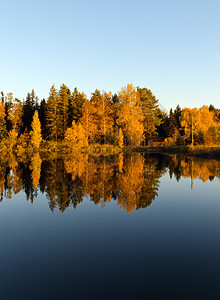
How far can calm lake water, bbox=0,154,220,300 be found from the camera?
15.9ft

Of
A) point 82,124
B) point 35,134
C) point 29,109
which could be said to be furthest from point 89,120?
point 29,109

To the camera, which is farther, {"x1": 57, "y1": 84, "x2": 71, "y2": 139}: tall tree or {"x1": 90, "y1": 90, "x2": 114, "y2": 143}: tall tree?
{"x1": 57, "y1": 84, "x2": 71, "y2": 139}: tall tree

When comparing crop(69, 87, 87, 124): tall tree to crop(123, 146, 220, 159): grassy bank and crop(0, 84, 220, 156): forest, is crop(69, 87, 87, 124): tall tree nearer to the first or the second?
crop(0, 84, 220, 156): forest

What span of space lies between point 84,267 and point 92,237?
6.13ft

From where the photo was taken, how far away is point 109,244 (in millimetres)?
6926

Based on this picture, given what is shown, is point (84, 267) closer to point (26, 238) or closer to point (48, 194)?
point (26, 238)

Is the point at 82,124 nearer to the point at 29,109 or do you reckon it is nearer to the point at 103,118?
the point at 103,118

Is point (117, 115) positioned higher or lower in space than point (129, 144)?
higher

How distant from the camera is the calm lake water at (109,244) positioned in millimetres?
4832

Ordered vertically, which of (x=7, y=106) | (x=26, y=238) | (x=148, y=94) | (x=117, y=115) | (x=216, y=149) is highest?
(x=148, y=94)

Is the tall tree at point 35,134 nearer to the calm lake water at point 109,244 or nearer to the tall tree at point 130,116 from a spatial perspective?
the tall tree at point 130,116

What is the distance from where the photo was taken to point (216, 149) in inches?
1454

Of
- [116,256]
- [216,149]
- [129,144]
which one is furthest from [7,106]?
[116,256]

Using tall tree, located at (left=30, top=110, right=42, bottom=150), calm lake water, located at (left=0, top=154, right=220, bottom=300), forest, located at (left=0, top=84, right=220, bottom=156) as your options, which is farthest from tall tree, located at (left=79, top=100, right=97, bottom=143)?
calm lake water, located at (left=0, top=154, right=220, bottom=300)
